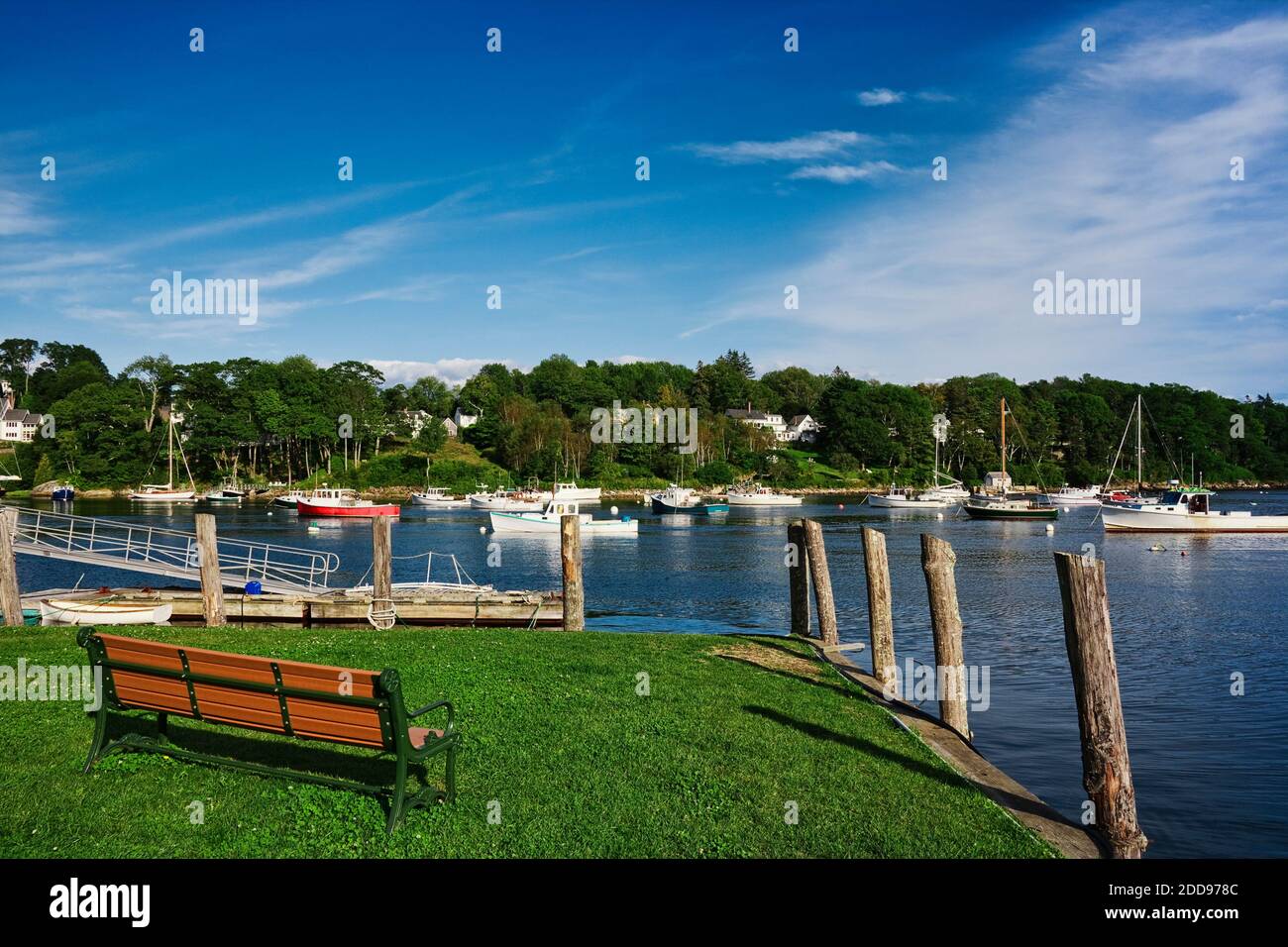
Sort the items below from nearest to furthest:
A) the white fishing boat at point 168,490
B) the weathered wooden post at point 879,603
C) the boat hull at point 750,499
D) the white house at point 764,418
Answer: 1. the weathered wooden post at point 879,603
2. the boat hull at point 750,499
3. the white fishing boat at point 168,490
4. the white house at point 764,418

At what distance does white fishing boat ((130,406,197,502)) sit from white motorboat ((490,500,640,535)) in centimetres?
6269

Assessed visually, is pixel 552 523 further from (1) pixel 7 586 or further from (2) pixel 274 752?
(2) pixel 274 752

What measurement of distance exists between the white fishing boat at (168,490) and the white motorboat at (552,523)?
62692 mm

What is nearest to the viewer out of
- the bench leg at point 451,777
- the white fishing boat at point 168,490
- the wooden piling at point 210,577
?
the bench leg at point 451,777

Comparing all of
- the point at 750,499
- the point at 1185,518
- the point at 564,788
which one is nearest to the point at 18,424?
the point at 750,499

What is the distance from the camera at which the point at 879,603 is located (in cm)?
1519

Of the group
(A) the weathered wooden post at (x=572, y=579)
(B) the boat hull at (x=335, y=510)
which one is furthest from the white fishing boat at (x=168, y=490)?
(A) the weathered wooden post at (x=572, y=579)

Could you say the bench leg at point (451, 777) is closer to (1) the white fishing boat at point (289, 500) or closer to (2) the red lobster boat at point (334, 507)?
(2) the red lobster boat at point (334, 507)

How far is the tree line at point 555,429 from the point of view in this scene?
130 metres

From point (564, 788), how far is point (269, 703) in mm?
2569
